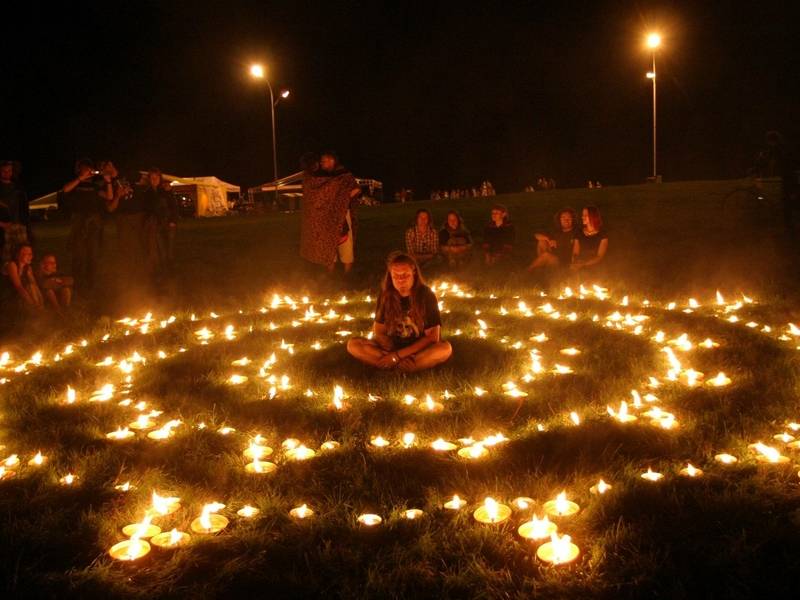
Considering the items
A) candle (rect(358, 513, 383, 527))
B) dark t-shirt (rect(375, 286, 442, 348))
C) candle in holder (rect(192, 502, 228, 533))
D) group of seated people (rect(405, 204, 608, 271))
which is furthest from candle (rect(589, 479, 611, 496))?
group of seated people (rect(405, 204, 608, 271))

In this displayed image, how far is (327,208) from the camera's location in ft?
34.6

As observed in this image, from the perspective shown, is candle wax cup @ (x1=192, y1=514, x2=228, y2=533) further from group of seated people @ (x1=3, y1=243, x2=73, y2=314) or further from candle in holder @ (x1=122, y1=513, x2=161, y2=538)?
group of seated people @ (x1=3, y1=243, x2=73, y2=314)

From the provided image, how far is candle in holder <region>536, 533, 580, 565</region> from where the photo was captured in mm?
3031

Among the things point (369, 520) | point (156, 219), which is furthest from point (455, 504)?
point (156, 219)

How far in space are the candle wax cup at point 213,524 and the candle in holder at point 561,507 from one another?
1.57 metres

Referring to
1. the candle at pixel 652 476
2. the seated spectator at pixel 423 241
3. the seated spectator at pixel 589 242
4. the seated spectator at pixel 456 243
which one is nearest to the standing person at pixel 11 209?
the seated spectator at pixel 423 241

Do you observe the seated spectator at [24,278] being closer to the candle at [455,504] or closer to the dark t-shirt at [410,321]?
the dark t-shirt at [410,321]

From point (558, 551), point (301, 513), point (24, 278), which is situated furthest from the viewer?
point (24, 278)

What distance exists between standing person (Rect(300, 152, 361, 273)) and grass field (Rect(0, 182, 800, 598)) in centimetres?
189

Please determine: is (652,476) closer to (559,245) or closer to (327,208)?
(559,245)

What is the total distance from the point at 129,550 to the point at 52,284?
22.4ft

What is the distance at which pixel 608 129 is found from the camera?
5578 cm

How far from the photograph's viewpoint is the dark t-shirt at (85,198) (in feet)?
34.1

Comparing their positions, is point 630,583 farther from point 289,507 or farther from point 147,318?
point 147,318
